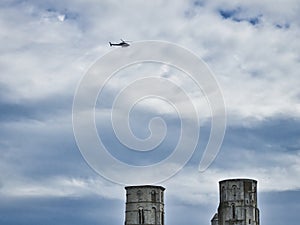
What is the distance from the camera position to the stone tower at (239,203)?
117 m

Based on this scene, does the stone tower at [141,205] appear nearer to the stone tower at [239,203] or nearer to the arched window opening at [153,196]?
the arched window opening at [153,196]

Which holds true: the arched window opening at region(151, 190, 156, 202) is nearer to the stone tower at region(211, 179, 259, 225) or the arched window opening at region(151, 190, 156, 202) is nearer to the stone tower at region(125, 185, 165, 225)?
the stone tower at region(125, 185, 165, 225)

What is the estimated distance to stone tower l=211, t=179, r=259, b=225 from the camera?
4594 inches

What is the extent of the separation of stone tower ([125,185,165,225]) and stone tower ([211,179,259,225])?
12721mm

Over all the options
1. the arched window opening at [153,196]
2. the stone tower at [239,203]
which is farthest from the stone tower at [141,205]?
the stone tower at [239,203]

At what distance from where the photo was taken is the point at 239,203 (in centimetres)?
11681

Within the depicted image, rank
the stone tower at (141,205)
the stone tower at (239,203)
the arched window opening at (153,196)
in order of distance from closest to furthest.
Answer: the stone tower at (239,203) < the stone tower at (141,205) < the arched window opening at (153,196)

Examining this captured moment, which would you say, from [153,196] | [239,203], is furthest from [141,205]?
[239,203]

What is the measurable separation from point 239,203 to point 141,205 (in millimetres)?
17747

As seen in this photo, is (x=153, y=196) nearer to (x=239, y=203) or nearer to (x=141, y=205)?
(x=141, y=205)

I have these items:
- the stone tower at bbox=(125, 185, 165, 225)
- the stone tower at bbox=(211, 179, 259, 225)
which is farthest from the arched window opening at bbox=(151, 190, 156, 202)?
the stone tower at bbox=(211, 179, 259, 225)

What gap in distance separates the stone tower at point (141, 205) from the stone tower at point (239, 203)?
12.7m

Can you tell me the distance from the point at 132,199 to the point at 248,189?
68.7 ft

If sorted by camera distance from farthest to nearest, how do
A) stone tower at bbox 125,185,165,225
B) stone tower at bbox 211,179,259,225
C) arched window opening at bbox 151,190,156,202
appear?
1. arched window opening at bbox 151,190,156,202
2. stone tower at bbox 125,185,165,225
3. stone tower at bbox 211,179,259,225
